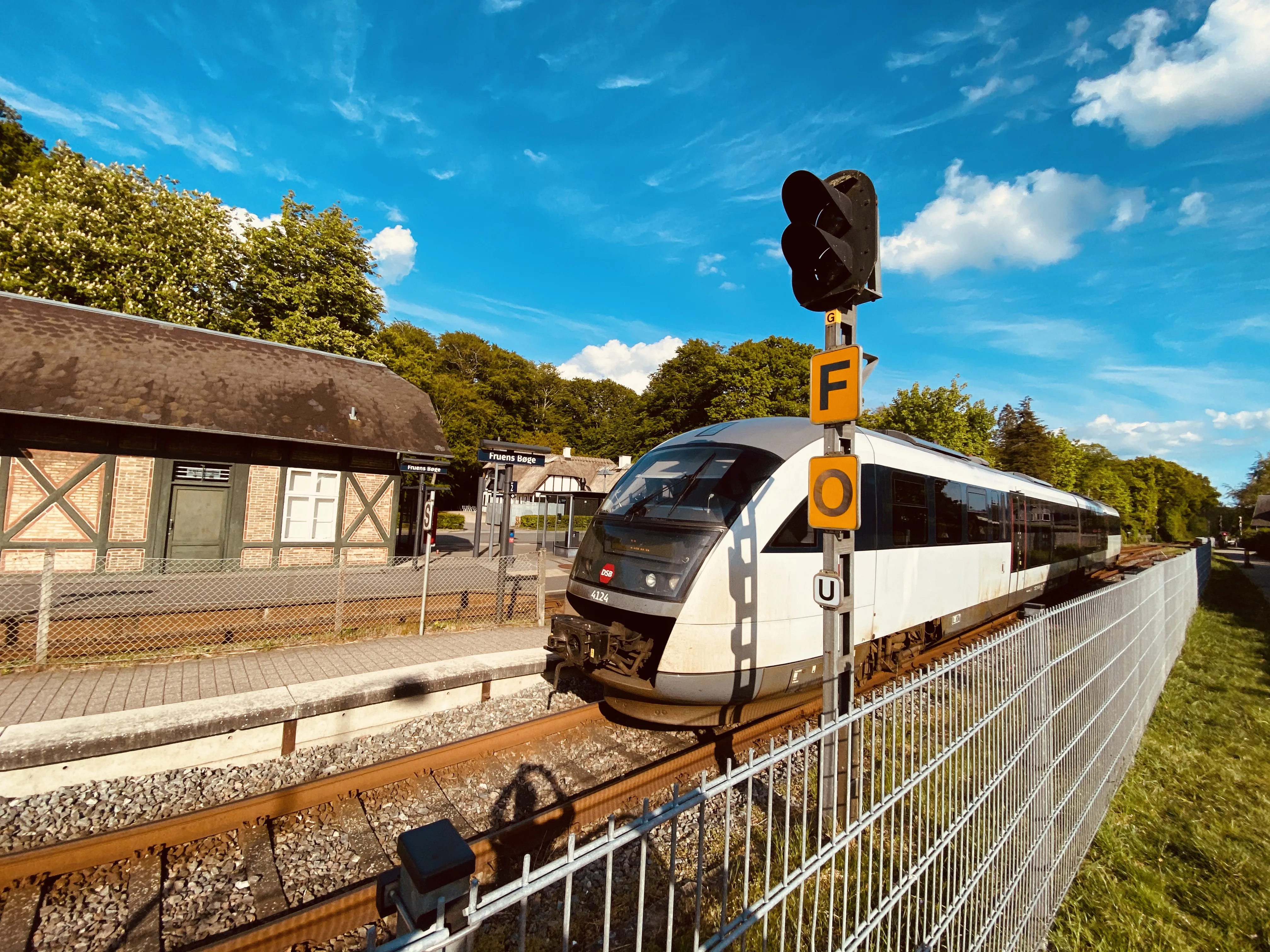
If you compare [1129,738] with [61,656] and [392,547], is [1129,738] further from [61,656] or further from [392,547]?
[392,547]

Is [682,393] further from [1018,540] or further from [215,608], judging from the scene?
[215,608]

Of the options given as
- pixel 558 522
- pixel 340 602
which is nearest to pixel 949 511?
pixel 340 602

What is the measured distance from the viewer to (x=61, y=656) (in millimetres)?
6914

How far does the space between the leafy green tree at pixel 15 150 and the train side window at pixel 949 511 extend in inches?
1422

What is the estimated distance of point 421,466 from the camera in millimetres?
15477

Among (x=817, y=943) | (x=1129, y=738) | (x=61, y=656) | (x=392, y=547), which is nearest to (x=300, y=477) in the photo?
(x=392, y=547)

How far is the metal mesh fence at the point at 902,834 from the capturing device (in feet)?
5.74

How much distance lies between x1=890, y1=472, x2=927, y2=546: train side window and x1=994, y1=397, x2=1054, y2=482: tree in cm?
4816

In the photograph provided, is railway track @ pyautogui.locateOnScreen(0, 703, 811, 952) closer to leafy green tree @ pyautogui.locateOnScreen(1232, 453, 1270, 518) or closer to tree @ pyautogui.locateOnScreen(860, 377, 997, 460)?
tree @ pyautogui.locateOnScreen(860, 377, 997, 460)

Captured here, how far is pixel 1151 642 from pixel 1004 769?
17.9ft

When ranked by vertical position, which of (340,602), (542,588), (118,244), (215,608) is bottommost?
(215,608)

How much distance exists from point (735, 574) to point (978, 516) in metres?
5.78

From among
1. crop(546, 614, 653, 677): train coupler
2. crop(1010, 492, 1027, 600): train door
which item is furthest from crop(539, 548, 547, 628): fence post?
crop(1010, 492, 1027, 600): train door

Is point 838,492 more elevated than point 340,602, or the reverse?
point 838,492
